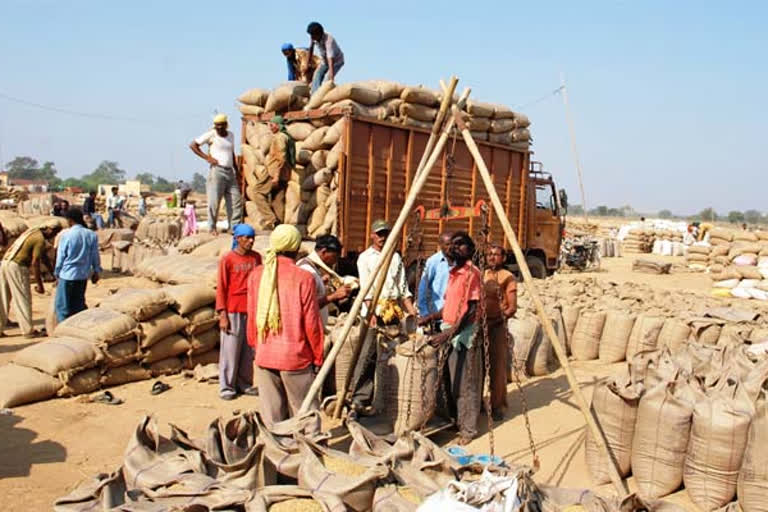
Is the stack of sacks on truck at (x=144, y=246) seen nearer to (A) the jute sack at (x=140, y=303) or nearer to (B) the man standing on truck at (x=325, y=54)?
(B) the man standing on truck at (x=325, y=54)

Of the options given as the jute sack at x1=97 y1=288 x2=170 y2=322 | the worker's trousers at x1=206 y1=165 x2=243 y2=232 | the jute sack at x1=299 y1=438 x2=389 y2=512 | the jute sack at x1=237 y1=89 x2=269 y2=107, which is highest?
the jute sack at x1=237 y1=89 x2=269 y2=107

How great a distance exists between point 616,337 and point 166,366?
5.13 metres

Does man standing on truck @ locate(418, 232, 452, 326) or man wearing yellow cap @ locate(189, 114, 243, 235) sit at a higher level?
man wearing yellow cap @ locate(189, 114, 243, 235)

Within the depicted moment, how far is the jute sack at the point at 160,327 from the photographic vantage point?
5934mm

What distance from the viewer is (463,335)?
475cm

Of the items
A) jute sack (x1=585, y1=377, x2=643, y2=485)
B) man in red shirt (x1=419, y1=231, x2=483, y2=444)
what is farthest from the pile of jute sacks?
jute sack (x1=585, y1=377, x2=643, y2=485)

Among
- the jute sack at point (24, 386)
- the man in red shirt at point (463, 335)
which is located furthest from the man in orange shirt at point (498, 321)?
the jute sack at point (24, 386)

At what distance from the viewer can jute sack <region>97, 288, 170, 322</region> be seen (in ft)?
19.4

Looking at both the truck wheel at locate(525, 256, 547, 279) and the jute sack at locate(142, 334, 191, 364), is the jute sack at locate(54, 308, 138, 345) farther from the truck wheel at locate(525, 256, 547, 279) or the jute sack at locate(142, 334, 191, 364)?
the truck wheel at locate(525, 256, 547, 279)

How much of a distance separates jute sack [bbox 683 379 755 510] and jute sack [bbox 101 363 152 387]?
15.7 ft

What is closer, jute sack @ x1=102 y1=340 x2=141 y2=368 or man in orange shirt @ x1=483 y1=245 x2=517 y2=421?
man in orange shirt @ x1=483 y1=245 x2=517 y2=421

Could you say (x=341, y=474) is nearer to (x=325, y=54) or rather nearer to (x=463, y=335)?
(x=463, y=335)

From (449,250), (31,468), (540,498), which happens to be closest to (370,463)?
(540,498)

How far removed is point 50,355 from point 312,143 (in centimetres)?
456
